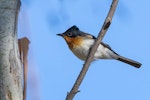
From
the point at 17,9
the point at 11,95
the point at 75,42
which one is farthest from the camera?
the point at 75,42

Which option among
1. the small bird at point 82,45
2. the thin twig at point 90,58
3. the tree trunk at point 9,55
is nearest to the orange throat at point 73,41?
the small bird at point 82,45

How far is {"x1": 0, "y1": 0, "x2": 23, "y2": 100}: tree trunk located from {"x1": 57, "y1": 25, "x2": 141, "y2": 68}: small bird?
251cm

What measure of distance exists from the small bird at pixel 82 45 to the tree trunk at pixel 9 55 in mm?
2512

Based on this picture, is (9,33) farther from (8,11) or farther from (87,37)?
(87,37)

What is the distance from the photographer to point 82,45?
4.75 m

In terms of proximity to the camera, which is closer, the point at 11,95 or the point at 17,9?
the point at 11,95

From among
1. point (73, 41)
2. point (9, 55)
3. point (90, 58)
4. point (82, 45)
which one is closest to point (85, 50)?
point (82, 45)

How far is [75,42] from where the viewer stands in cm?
483

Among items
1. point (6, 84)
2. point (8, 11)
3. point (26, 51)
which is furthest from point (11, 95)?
point (8, 11)

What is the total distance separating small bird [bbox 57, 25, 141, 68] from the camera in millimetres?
4680

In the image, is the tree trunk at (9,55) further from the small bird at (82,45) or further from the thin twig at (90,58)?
the small bird at (82,45)

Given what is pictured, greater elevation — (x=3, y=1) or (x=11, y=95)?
(x=3, y=1)

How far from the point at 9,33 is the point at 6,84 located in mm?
271

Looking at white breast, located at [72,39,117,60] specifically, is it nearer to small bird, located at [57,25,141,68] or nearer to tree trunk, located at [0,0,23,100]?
small bird, located at [57,25,141,68]
